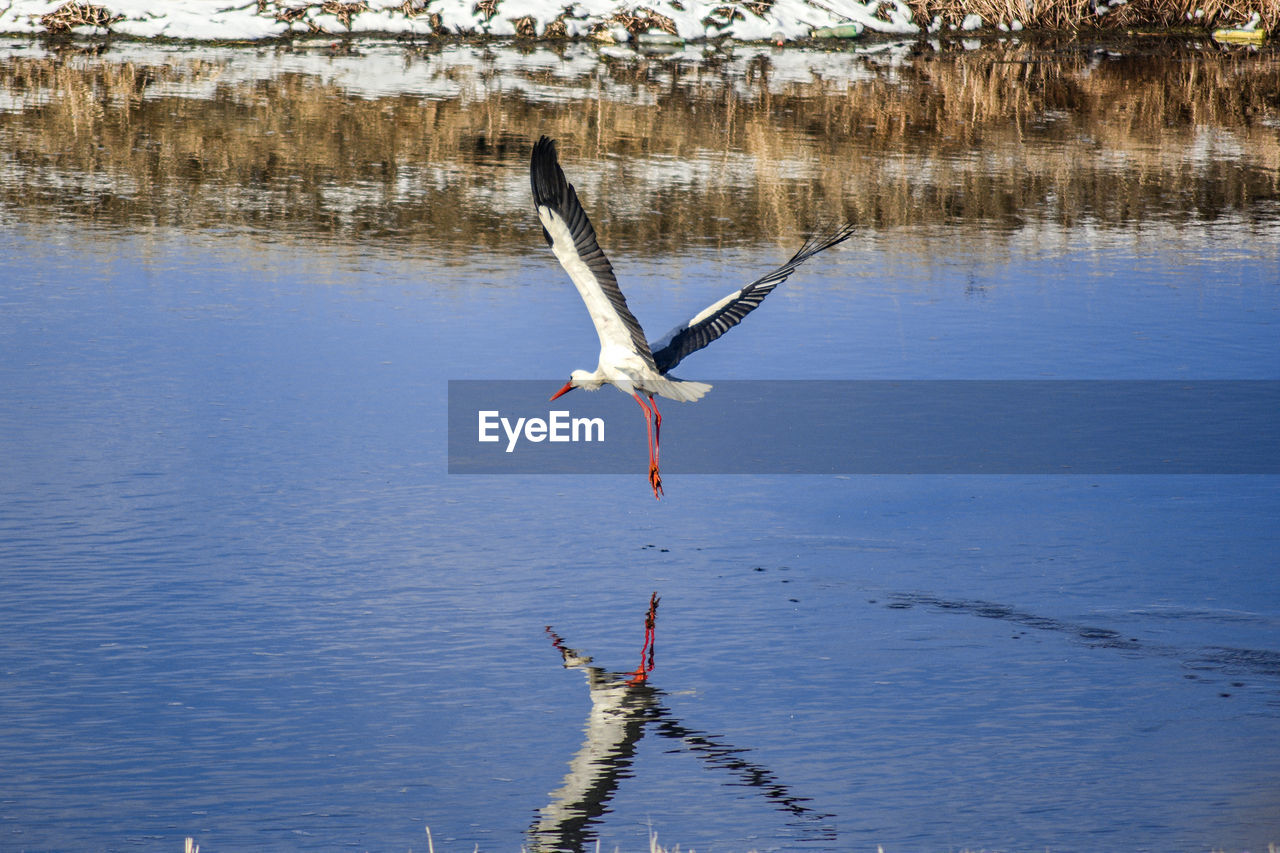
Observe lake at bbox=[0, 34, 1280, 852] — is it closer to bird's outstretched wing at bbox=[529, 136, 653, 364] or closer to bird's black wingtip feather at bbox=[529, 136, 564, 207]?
bird's outstretched wing at bbox=[529, 136, 653, 364]

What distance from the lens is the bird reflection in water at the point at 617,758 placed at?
515cm

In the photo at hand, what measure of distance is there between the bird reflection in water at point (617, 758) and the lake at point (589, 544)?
0.06 ft

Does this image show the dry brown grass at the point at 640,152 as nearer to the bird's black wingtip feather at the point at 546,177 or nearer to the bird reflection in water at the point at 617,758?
the bird's black wingtip feather at the point at 546,177

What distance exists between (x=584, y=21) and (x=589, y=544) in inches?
787

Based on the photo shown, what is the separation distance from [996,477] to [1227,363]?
2.61 m

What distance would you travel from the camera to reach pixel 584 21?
2634 cm

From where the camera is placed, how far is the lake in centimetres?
541

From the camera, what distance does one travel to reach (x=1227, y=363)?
10.4 meters

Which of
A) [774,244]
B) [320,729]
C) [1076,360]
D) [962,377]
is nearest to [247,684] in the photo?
[320,729]

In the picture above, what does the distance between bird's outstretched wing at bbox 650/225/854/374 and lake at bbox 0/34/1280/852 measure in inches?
28.1

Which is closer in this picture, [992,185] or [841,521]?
[841,521]

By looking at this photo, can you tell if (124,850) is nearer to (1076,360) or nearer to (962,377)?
(962,377)

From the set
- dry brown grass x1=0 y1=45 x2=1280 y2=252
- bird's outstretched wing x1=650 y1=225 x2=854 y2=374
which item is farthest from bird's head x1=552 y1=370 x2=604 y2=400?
dry brown grass x1=0 y1=45 x2=1280 y2=252

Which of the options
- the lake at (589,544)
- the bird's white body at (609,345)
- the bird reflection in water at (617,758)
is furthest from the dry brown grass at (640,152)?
the bird reflection in water at (617,758)
